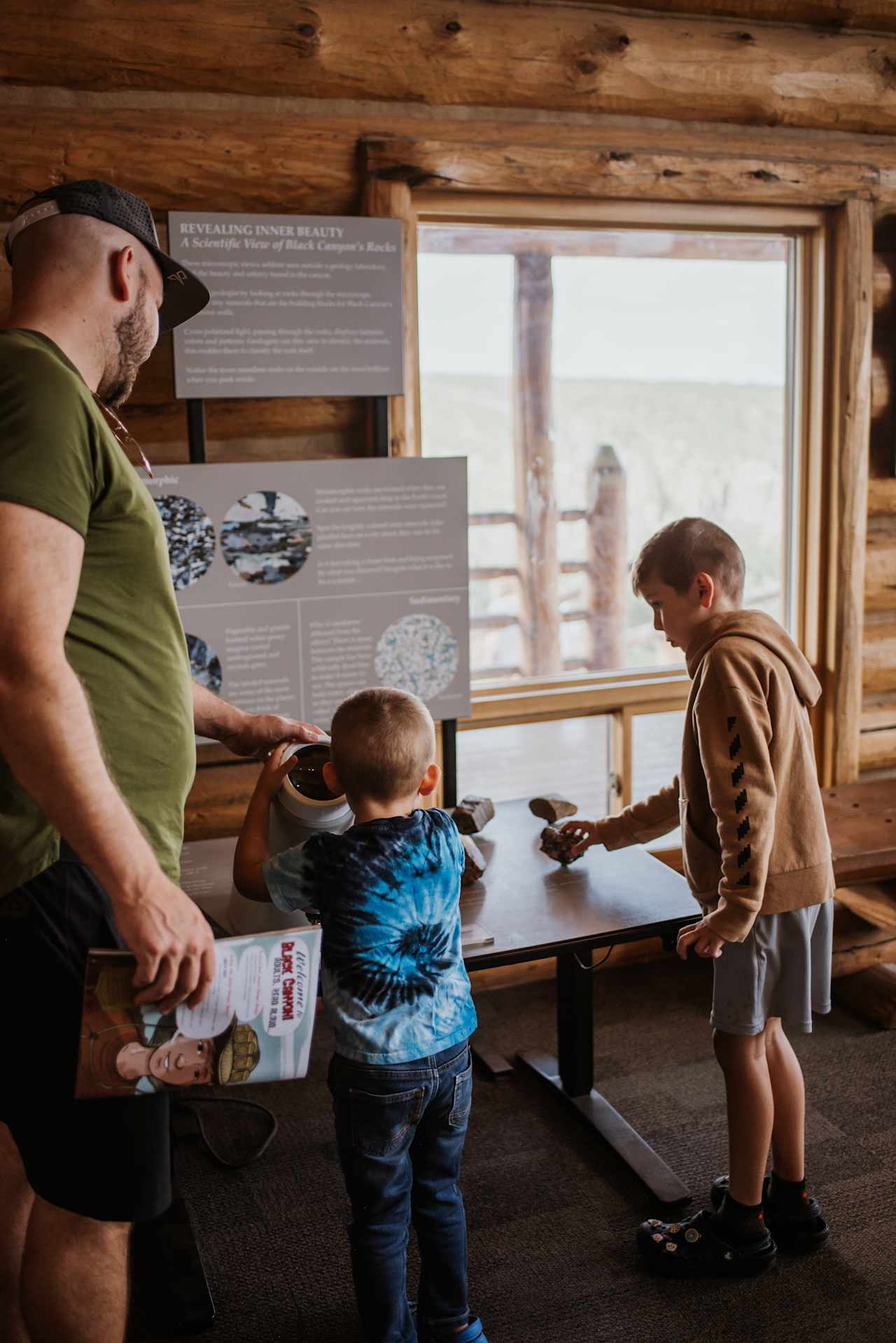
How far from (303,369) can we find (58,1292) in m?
2.41

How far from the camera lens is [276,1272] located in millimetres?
2572

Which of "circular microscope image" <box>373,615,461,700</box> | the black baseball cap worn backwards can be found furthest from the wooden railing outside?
the black baseball cap worn backwards

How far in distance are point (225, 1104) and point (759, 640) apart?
2.06 m

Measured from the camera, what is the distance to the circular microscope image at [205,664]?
329 centimetres

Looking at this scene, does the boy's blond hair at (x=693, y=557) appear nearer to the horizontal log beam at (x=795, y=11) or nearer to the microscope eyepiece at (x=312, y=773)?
the microscope eyepiece at (x=312, y=773)

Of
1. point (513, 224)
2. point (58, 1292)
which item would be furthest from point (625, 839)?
point (513, 224)

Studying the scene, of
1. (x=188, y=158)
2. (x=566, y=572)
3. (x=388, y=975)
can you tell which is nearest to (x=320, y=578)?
(x=566, y=572)

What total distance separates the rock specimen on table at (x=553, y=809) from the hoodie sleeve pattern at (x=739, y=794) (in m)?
0.85

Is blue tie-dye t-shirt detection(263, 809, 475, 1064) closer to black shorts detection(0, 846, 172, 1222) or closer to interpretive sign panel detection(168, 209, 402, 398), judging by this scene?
black shorts detection(0, 846, 172, 1222)

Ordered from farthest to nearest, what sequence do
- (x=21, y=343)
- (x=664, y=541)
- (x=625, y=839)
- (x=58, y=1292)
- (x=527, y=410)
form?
(x=527, y=410) < (x=625, y=839) < (x=664, y=541) < (x=58, y=1292) < (x=21, y=343)

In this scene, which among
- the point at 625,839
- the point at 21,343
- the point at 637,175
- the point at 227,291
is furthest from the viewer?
the point at 637,175

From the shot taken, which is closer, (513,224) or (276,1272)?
(276,1272)

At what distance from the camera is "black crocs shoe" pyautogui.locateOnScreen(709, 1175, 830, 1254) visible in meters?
2.56

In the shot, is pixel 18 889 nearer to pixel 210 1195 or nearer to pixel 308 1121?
pixel 210 1195
